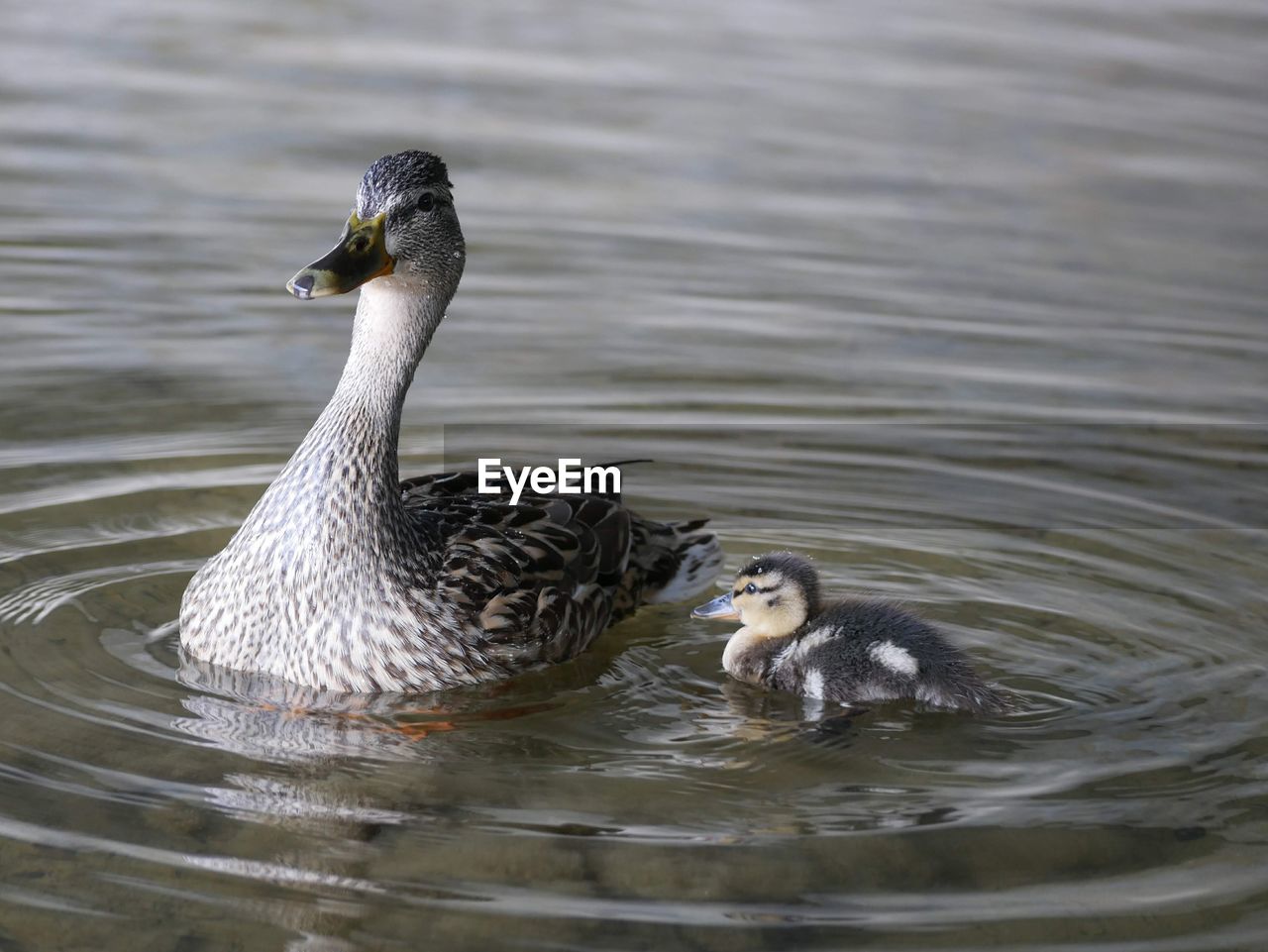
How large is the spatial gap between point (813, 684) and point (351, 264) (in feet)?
6.66

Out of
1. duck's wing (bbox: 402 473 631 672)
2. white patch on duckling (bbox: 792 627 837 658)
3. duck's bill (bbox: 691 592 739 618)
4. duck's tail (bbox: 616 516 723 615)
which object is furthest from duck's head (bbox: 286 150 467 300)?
white patch on duckling (bbox: 792 627 837 658)

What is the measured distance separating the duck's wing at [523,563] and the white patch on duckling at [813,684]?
2.71 ft

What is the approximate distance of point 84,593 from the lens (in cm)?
706

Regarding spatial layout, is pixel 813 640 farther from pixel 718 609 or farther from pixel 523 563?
pixel 523 563

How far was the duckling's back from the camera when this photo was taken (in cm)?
634

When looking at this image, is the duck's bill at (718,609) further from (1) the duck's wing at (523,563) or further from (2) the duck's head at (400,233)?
(2) the duck's head at (400,233)

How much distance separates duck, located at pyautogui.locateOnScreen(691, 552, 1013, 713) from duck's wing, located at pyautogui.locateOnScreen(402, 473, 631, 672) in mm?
409

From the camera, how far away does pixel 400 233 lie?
255 inches

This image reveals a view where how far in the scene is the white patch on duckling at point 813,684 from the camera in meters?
6.56

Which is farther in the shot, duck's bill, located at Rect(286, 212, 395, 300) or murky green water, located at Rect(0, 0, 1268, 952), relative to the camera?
duck's bill, located at Rect(286, 212, 395, 300)

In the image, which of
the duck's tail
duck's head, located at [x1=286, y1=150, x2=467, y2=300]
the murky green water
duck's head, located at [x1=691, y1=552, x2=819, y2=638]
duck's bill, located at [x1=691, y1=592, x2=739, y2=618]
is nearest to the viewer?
the murky green water

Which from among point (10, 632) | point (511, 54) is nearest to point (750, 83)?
point (511, 54)

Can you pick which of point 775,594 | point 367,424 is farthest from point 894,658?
point 367,424

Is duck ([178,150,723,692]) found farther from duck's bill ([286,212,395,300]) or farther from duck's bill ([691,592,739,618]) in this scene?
duck's bill ([691,592,739,618])
